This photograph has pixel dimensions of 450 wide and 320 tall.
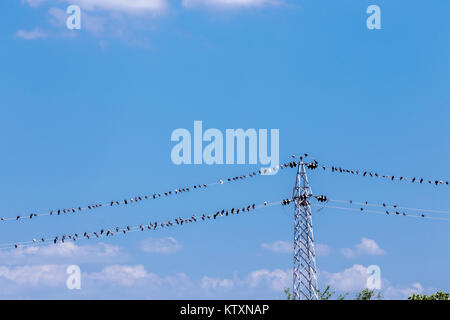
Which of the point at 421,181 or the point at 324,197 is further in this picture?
the point at 421,181
